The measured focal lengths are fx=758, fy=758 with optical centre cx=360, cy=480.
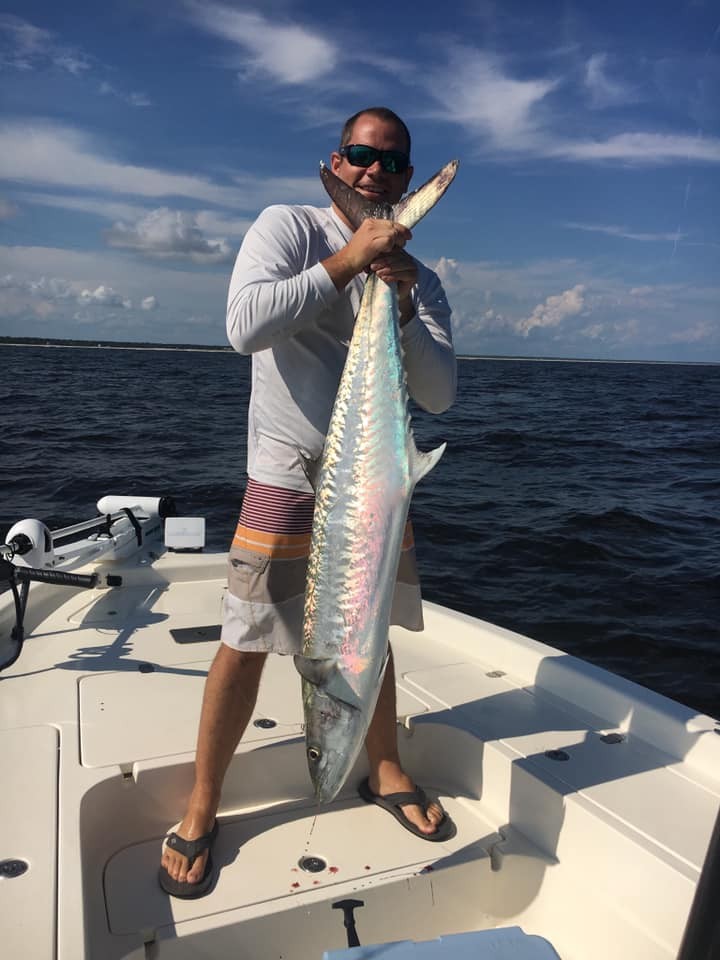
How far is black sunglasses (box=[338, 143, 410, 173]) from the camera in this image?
2.20 metres

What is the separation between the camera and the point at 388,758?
111 inches

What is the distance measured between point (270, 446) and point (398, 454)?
2.30ft

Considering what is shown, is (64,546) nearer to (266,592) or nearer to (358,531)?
(266,592)

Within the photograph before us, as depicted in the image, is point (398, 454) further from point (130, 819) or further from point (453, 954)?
point (130, 819)

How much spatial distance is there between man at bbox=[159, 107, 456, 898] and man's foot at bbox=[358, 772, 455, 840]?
0.66 metres

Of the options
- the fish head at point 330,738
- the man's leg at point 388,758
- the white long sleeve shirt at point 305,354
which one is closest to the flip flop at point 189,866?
the man's leg at point 388,758

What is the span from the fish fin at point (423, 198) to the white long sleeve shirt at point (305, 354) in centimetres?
29

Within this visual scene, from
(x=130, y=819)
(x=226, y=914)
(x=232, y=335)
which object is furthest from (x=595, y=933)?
(x=232, y=335)

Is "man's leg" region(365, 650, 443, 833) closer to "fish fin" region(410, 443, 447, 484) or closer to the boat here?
the boat

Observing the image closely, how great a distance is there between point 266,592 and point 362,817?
42.2 inches

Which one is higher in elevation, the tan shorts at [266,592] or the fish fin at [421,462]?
the fish fin at [421,462]

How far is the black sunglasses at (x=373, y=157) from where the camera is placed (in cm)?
220

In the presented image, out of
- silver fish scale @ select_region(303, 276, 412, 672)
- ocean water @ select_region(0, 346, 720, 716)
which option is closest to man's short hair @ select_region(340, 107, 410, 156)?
silver fish scale @ select_region(303, 276, 412, 672)

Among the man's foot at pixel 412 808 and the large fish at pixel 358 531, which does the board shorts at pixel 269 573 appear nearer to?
the large fish at pixel 358 531
